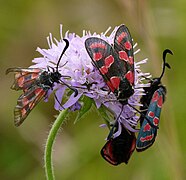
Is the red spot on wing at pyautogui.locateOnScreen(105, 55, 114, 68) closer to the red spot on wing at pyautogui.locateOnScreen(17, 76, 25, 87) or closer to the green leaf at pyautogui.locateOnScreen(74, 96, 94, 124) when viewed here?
the green leaf at pyautogui.locateOnScreen(74, 96, 94, 124)

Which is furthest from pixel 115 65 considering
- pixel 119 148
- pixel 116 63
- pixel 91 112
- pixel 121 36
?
pixel 91 112

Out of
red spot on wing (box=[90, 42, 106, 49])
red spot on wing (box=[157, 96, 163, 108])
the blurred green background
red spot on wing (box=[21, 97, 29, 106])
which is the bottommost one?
the blurred green background

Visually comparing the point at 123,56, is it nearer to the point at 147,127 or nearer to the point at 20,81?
the point at 147,127

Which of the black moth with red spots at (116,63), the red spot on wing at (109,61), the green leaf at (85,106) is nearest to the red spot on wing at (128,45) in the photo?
the black moth with red spots at (116,63)

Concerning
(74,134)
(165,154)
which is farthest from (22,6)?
(165,154)

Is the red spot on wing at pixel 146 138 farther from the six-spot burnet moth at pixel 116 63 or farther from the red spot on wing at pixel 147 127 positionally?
the six-spot burnet moth at pixel 116 63

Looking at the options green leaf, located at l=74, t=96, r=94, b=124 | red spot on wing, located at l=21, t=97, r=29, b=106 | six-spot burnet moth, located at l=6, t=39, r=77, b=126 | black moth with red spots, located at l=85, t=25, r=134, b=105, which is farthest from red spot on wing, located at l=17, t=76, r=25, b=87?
black moth with red spots, located at l=85, t=25, r=134, b=105
